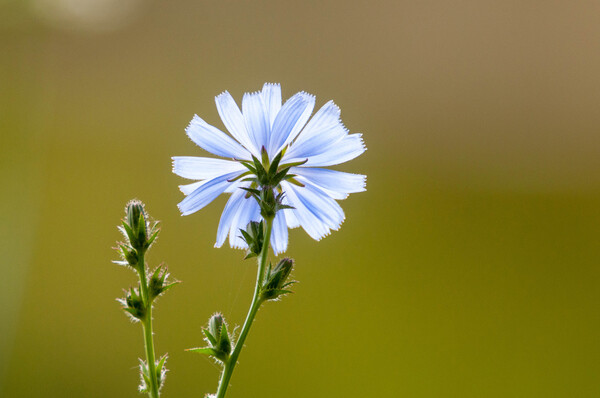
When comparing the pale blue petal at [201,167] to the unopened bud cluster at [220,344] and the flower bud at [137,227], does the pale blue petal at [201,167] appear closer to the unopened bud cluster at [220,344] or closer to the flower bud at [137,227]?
the flower bud at [137,227]

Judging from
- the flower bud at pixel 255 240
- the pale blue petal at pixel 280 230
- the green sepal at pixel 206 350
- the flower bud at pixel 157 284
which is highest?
the pale blue petal at pixel 280 230

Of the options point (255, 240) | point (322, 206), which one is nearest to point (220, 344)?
point (255, 240)

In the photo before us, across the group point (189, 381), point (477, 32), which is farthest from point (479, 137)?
point (189, 381)

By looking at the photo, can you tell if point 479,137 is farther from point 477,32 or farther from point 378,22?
point 378,22

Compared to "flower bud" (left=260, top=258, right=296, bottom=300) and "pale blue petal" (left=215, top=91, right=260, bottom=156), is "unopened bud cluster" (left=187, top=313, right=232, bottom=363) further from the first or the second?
"pale blue petal" (left=215, top=91, right=260, bottom=156)

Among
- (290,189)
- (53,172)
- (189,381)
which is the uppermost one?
(53,172)

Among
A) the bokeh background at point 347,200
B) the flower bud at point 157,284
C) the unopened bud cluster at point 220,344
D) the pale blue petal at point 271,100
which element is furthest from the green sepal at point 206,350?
the bokeh background at point 347,200
